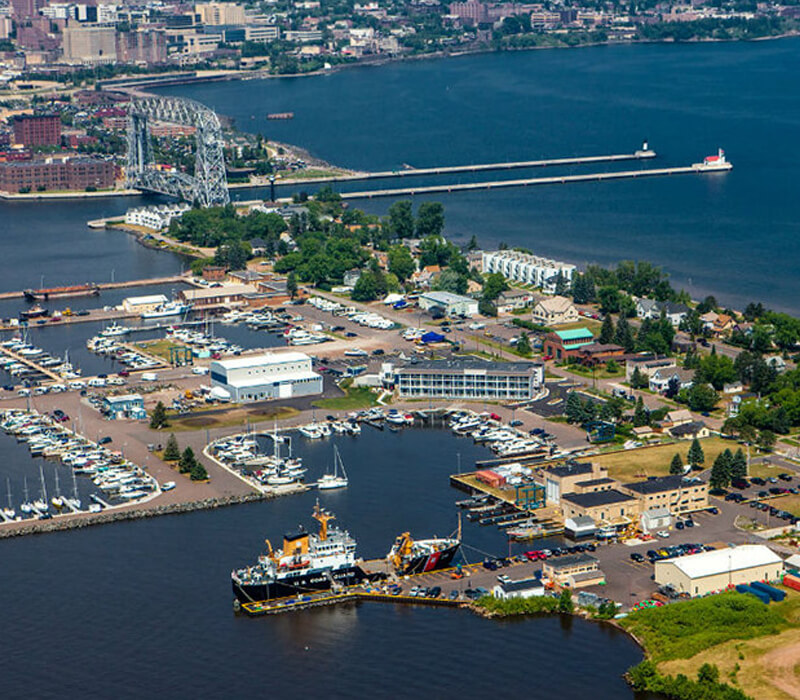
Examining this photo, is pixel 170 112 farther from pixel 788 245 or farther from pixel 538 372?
pixel 538 372

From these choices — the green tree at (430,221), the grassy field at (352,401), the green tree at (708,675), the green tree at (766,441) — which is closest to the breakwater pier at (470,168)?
the green tree at (430,221)

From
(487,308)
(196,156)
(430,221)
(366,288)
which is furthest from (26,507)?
(196,156)

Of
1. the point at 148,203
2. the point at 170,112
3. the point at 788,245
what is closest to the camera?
the point at 788,245

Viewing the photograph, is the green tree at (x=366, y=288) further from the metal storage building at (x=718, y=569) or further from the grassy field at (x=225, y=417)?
the metal storage building at (x=718, y=569)

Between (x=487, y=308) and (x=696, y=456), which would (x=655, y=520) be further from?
(x=487, y=308)

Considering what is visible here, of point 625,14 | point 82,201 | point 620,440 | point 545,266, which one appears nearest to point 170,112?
point 82,201

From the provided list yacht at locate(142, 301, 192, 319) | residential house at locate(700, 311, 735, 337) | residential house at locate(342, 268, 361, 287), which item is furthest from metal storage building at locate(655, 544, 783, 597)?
residential house at locate(342, 268, 361, 287)

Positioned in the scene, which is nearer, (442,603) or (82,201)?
(442,603)

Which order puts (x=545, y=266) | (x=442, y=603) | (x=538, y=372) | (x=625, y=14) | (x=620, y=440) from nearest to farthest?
(x=442, y=603), (x=620, y=440), (x=538, y=372), (x=545, y=266), (x=625, y=14)
